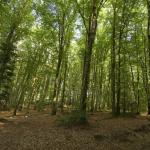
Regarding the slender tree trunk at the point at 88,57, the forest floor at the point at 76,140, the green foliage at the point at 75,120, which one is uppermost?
the slender tree trunk at the point at 88,57

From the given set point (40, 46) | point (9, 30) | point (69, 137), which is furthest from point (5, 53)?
point (69, 137)

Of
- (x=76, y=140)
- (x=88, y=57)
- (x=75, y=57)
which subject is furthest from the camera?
(x=75, y=57)

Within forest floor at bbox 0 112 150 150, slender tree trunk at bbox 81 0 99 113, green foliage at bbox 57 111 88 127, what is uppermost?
slender tree trunk at bbox 81 0 99 113

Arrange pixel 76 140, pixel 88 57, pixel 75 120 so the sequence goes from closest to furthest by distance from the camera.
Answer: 1. pixel 76 140
2. pixel 75 120
3. pixel 88 57

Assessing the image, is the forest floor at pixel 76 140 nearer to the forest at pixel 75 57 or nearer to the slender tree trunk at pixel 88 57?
the forest at pixel 75 57

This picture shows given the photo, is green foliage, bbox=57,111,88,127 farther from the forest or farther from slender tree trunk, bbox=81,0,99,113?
slender tree trunk, bbox=81,0,99,113

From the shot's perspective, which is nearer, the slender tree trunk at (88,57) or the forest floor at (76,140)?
the forest floor at (76,140)

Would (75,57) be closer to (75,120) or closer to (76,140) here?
(75,120)

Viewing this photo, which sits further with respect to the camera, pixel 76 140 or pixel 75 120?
pixel 75 120

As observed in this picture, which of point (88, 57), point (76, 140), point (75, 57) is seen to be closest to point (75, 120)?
point (76, 140)

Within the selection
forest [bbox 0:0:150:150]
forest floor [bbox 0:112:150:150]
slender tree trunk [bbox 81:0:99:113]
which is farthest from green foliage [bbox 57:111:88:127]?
slender tree trunk [bbox 81:0:99:113]

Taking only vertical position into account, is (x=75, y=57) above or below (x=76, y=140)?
above

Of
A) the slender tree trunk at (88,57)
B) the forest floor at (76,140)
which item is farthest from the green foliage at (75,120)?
the slender tree trunk at (88,57)

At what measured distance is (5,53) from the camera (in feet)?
77.4
